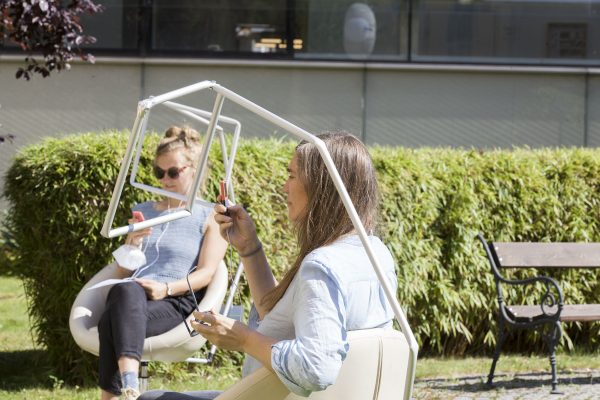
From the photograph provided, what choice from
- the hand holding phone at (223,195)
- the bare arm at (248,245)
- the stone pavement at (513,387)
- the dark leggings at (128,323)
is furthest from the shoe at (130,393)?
the stone pavement at (513,387)

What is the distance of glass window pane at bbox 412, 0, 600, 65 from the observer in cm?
1156

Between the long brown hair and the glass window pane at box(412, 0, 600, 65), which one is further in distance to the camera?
the glass window pane at box(412, 0, 600, 65)

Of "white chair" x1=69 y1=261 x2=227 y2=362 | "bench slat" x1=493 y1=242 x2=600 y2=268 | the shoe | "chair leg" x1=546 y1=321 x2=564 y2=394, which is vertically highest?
"bench slat" x1=493 y1=242 x2=600 y2=268

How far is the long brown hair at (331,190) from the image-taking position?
301 cm

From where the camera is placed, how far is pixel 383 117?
11.6 m

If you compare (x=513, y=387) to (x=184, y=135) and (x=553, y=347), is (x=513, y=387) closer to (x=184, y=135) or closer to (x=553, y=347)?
(x=553, y=347)

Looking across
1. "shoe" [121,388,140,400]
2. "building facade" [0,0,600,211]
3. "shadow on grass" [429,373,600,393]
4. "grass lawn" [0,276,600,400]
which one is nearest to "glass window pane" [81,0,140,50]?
"building facade" [0,0,600,211]

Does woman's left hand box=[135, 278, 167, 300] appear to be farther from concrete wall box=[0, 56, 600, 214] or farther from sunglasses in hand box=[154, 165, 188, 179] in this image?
concrete wall box=[0, 56, 600, 214]

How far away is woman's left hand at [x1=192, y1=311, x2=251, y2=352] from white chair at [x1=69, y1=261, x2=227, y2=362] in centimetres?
194

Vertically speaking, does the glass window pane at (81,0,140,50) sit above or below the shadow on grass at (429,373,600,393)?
above

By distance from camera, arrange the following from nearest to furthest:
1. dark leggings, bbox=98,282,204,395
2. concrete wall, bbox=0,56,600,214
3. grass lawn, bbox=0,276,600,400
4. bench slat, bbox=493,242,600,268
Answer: dark leggings, bbox=98,282,204,395, grass lawn, bbox=0,276,600,400, bench slat, bbox=493,242,600,268, concrete wall, bbox=0,56,600,214

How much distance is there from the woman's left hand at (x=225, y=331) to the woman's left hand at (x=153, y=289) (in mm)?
2150

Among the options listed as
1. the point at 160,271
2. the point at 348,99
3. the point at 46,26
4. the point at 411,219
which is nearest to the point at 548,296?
the point at 411,219

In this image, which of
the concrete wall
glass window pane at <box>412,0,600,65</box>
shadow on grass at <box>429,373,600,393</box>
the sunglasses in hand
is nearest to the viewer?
the sunglasses in hand
